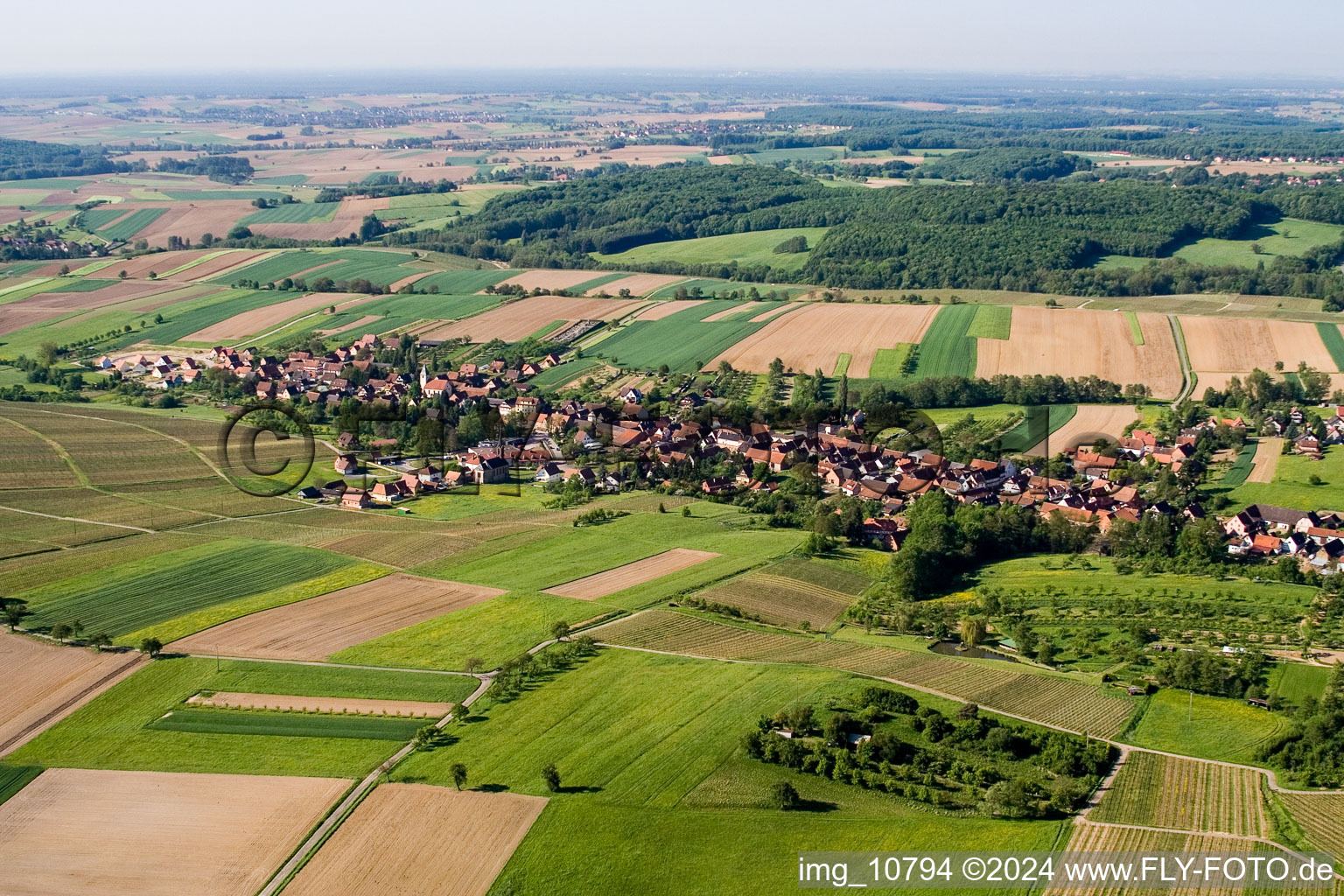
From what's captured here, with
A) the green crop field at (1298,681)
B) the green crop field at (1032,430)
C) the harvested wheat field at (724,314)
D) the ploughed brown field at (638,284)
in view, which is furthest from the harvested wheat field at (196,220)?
the green crop field at (1298,681)

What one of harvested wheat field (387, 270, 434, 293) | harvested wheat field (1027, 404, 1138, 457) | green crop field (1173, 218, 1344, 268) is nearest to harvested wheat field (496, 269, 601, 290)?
harvested wheat field (387, 270, 434, 293)

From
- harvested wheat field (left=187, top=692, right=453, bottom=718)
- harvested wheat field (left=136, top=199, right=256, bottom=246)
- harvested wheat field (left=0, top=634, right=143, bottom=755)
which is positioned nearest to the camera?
harvested wheat field (left=0, top=634, right=143, bottom=755)

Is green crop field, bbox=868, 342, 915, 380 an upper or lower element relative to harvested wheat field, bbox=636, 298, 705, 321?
lower

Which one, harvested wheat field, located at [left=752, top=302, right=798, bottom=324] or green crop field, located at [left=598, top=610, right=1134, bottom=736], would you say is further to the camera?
harvested wheat field, located at [left=752, top=302, right=798, bottom=324]

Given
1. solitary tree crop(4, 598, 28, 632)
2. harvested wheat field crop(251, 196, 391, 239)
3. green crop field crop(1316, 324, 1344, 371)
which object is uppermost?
harvested wheat field crop(251, 196, 391, 239)

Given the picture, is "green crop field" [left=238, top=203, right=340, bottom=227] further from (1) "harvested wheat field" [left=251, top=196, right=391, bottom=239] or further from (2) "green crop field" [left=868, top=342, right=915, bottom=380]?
(2) "green crop field" [left=868, top=342, right=915, bottom=380]

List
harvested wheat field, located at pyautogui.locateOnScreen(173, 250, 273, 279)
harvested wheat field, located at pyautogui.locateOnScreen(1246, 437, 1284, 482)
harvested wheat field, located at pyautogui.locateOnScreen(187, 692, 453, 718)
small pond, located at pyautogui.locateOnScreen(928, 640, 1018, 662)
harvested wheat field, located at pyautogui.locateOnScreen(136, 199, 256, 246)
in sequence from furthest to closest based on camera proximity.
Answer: harvested wheat field, located at pyautogui.locateOnScreen(136, 199, 256, 246) → harvested wheat field, located at pyautogui.locateOnScreen(173, 250, 273, 279) → harvested wheat field, located at pyautogui.locateOnScreen(1246, 437, 1284, 482) → small pond, located at pyautogui.locateOnScreen(928, 640, 1018, 662) → harvested wheat field, located at pyautogui.locateOnScreen(187, 692, 453, 718)

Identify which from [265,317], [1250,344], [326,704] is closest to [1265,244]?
[1250,344]
